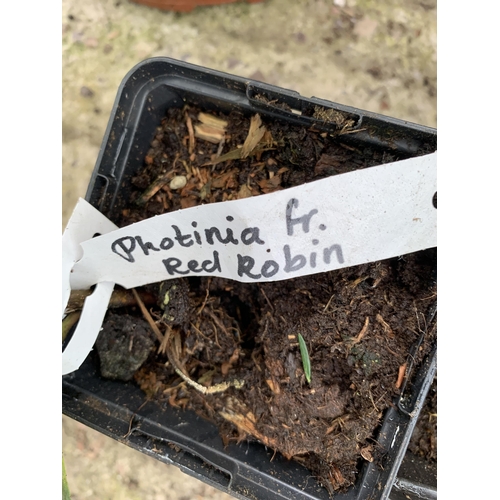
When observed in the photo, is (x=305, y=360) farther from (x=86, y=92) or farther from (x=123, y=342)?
(x=86, y=92)

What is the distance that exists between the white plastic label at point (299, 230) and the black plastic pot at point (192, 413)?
12 centimetres

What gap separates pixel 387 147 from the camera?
73cm

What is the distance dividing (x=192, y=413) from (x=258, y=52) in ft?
3.27

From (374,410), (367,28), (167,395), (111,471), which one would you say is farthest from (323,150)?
(111,471)

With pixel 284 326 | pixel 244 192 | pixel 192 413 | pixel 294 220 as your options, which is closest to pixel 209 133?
pixel 244 192

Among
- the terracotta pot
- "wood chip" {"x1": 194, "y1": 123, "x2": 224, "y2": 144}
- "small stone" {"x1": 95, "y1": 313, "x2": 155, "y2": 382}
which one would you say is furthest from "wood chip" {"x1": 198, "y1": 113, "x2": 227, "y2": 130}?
the terracotta pot

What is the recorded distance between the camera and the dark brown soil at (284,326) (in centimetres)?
72

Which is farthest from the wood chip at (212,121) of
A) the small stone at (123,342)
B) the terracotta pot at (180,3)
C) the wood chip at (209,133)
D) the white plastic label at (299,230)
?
the terracotta pot at (180,3)

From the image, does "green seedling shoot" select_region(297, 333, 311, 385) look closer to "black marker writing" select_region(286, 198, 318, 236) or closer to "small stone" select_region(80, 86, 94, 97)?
"black marker writing" select_region(286, 198, 318, 236)

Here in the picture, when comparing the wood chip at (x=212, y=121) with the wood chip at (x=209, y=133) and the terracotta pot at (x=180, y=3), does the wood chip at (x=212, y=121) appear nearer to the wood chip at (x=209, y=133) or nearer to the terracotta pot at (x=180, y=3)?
the wood chip at (x=209, y=133)

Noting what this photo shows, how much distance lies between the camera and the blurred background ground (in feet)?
4.02

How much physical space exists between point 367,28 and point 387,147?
70cm

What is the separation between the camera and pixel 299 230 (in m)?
0.68

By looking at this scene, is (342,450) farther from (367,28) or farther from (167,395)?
(367,28)
